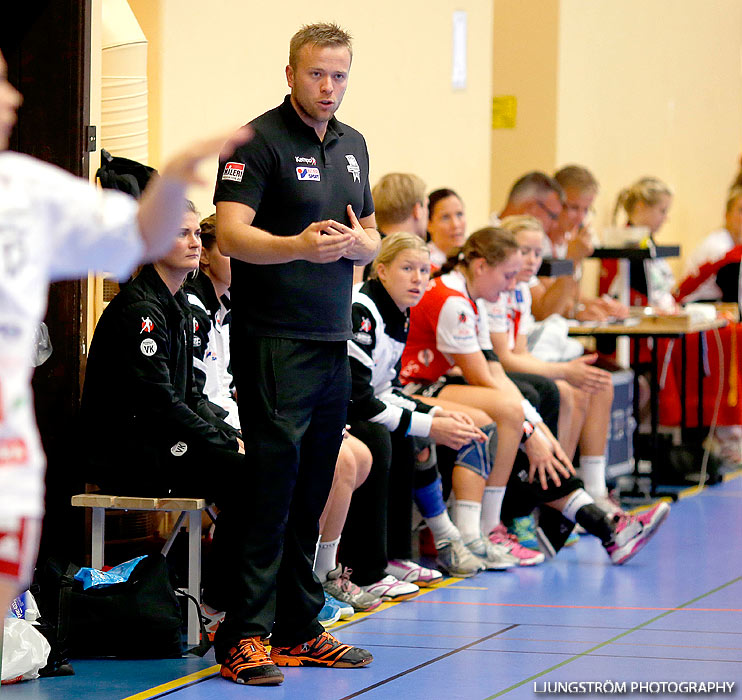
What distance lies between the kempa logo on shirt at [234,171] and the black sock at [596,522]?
2.51 m

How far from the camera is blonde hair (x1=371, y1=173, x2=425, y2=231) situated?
5.82 meters

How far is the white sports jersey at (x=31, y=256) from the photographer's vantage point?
212 cm

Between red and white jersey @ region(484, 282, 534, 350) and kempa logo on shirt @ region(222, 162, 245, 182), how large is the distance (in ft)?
7.88

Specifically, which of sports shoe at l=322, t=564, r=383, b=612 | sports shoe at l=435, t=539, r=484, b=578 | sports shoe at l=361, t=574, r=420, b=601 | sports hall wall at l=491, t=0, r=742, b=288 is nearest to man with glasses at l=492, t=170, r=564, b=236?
sports hall wall at l=491, t=0, r=742, b=288

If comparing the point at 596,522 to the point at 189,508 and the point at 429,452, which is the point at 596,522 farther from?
the point at 189,508

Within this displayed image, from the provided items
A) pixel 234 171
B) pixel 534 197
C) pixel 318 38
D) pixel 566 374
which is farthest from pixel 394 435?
pixel 534 197

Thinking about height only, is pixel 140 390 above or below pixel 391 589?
above

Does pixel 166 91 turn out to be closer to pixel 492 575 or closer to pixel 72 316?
pixel 72 316

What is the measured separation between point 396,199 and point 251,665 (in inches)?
102

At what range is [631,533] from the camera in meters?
5.65

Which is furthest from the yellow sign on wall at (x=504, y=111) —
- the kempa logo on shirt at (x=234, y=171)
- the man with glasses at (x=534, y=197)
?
the kempa logo on shirt at (x=234, y=171)

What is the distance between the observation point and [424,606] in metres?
4.84

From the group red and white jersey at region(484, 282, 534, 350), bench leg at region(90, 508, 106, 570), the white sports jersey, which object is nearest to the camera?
the white sports jersey

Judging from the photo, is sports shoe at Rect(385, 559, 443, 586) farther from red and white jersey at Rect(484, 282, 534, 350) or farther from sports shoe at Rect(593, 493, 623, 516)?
red and white jersey at Rect(484, 282, 534, 350)
